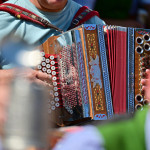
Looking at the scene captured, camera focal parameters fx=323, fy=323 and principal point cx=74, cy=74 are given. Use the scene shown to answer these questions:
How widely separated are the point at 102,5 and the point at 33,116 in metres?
2.26

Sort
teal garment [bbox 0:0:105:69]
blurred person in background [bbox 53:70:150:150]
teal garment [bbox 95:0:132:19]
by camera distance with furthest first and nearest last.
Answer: teal garment [bbox 95:0:132:19] → teal garment [bbox 0:0:105:69] → blurred person in background [bbox 53:70:150:150]

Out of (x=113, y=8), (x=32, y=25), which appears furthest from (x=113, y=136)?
(x=113, y=8)

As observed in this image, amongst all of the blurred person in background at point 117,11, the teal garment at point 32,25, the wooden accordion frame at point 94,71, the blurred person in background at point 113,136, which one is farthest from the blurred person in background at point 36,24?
the blurred person in background at point 113,136

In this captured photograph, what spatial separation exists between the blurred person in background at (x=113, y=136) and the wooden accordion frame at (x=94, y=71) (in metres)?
1.22

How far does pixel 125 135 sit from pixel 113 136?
31 millimetres

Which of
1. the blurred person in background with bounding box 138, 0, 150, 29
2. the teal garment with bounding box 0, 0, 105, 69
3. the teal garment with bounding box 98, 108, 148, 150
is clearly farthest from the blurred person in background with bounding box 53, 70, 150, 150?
the blurred person in background with bounding box 138, 0, 150, 29

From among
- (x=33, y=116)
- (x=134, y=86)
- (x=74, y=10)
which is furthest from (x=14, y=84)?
(x=74, y=10)

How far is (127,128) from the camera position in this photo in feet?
2.29

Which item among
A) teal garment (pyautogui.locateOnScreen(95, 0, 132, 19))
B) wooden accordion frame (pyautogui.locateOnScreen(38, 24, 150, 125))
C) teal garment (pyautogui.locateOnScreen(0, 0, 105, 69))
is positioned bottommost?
wooden accordion frame (pyautogui.locateOnScreen(38, 24, 150, 125))

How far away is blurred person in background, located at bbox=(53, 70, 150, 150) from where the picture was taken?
0.65m

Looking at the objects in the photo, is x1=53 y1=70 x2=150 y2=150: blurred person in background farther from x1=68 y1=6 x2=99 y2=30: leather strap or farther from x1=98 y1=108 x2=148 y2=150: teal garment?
x1=68 y1=6 x2=99 y2=30: leather strap

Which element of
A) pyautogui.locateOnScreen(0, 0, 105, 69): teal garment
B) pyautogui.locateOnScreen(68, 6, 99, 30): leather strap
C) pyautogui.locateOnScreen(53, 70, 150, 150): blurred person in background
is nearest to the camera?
pyautogui.locateOnScreen(53, 70, 150, 150): blurred person in background

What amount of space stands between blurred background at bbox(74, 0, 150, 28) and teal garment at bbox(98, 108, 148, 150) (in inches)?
79.6

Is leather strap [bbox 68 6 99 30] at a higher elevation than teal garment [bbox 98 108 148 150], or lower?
higher
